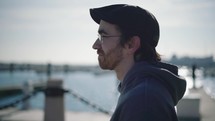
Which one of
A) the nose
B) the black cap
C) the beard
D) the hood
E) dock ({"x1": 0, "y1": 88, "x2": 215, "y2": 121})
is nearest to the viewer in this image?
the hood

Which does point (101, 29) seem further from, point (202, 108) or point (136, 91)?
point (202, 108)

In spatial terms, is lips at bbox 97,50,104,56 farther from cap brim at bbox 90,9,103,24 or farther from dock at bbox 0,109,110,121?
dock at bbox 0,109,110,121

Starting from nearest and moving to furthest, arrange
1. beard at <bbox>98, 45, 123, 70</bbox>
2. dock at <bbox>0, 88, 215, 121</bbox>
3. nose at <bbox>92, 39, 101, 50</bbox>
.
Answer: beard at <bbox>98, 45, 123, 70</bbox>, nose at <bbox>92, 39, 101, 50</bbox>, dock at <bbox>0, 88, 215, 121</bbox>

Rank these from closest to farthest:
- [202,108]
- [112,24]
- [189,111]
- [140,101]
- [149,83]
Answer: [140,101] → [149,83] → [112,24] → [189,111] → [202,108]

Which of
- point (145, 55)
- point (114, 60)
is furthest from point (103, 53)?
point (145, 55)

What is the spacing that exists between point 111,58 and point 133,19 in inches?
11.4

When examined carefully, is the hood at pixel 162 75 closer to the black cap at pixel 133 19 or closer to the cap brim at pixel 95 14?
the black cap at pixel 133 19

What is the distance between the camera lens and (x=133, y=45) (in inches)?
88.0

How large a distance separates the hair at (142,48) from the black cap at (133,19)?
0.05ft

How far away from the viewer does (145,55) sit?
226 cm

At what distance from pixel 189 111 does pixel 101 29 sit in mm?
7971

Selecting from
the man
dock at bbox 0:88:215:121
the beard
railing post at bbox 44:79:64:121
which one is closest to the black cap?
the man

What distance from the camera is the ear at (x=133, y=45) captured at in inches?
86.9

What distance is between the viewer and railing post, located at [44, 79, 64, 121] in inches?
331
